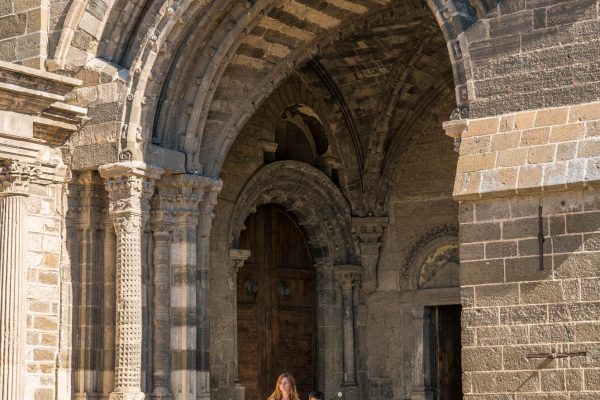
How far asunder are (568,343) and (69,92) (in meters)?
5.68

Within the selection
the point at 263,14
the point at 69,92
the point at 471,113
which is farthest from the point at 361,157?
the point at 471,113

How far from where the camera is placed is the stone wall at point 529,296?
9.56 meters

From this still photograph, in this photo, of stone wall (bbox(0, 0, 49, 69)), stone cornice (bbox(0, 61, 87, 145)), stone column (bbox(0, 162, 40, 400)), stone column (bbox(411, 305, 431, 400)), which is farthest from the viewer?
stone column (bbox(411, 305, 431, 400))

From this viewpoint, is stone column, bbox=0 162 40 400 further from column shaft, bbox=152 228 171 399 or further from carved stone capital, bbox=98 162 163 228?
column shaft, bbox=152 228 171 399

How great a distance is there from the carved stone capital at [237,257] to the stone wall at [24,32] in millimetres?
3501

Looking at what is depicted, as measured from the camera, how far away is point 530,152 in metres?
10.0

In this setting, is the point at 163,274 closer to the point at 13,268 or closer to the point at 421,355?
the point at 13,268

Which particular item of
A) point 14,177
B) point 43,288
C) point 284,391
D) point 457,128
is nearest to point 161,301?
point 43,288

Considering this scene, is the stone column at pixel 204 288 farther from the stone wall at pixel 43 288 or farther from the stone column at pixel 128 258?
the stone wall at pixel 43 288

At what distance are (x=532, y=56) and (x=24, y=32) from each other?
546 cm

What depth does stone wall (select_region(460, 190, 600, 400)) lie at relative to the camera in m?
9.56

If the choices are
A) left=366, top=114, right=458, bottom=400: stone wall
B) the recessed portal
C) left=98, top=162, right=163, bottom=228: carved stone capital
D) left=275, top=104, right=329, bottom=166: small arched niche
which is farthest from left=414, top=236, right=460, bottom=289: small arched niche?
left=98, top=162, right=163, bottom=228: carved stone capital

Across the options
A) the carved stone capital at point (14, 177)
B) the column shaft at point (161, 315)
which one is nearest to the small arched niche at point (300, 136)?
the column shaft at point (161, 315)

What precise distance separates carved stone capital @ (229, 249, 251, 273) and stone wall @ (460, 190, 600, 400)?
530 centimetres
